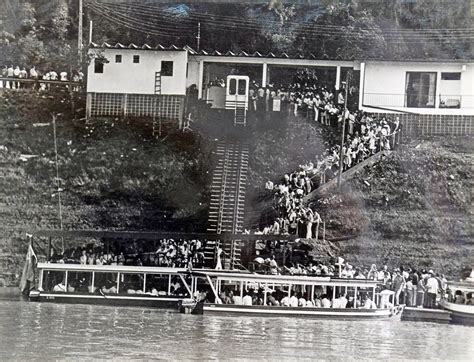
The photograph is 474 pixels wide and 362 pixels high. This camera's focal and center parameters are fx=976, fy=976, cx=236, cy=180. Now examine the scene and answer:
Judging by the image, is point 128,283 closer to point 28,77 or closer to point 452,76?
point 28,77

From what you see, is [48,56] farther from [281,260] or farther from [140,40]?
[281,260]

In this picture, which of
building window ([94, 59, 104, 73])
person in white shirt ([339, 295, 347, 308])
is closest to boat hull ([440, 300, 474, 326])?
person in white shirt ([339, 295, 347, 308])

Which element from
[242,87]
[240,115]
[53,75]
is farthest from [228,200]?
[53,75]

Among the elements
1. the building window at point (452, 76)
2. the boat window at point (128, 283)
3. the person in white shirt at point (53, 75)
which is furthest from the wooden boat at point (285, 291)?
the person in white shirt at point (53, 75)

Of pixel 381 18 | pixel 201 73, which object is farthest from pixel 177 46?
pixel 381 18

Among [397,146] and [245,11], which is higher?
[245,11]

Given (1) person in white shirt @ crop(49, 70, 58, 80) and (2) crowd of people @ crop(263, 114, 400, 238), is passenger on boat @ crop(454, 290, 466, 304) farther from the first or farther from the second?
(1) person in white shirt @ crop(49, 70, 58, 80)

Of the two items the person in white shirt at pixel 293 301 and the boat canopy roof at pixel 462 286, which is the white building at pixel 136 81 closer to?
the person in white shirt at pixel 293 301
